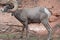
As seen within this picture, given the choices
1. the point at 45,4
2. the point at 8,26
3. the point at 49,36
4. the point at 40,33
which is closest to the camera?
the point at 49,36

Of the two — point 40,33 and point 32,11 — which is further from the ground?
point 32,11

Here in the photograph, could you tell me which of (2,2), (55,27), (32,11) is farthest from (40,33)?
(2,2)

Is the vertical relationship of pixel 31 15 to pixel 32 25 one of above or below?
above

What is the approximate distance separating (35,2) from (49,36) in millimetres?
4675

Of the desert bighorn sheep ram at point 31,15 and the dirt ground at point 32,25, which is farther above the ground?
the desert bighorn sheep ram at point 31,15

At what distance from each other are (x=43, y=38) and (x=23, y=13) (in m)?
1.40

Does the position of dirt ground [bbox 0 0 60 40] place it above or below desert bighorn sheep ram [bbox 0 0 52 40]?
below

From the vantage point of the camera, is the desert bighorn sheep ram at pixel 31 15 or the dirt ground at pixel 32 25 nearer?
the desert bighorn sheep ram at pixel 31 15

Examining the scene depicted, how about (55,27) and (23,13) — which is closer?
(23,13)

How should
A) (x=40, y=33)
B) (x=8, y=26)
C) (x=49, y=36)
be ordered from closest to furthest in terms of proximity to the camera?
(x=49, y=36)
(x=40, y=33)
(x=8, y=26)

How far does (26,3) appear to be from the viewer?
16078mm

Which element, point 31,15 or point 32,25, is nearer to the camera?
point 31,15

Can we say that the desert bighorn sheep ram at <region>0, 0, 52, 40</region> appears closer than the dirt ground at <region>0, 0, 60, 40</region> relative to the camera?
Yes

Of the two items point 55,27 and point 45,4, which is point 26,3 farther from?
point 55,27
